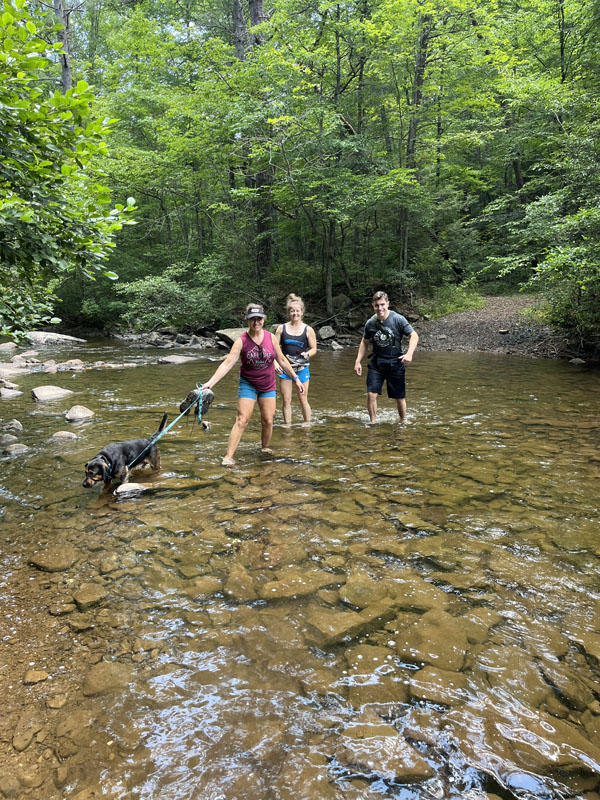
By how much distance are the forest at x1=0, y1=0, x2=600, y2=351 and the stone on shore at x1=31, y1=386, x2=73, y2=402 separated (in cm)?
591

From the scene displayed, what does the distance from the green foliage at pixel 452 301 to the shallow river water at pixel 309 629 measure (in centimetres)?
1836

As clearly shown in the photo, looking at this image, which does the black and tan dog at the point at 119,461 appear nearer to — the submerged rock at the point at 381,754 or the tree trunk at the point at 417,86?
the submerged rock at the point at 381,754

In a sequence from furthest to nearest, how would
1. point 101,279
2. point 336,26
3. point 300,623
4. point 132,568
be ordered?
1. point 101,279
2. point 336,26
3. point 132,568
4. point 300,623

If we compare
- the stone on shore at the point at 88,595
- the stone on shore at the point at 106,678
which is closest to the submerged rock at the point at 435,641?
the stone on shore at the point at 106,678

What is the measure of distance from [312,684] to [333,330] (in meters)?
20.1

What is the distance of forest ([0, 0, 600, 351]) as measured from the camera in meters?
15.3

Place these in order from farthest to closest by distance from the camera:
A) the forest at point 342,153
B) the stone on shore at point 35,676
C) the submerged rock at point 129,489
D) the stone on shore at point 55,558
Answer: the forest at point 342,153 < the submerged rock at point 129,489 < the stone on shore at point 55,558 < the stone on shore at point 35,676

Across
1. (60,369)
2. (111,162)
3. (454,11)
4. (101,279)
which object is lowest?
(60,369)

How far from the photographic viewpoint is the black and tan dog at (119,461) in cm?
473

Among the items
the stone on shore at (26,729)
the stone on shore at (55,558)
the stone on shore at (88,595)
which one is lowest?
the stone on shore at (55,558)

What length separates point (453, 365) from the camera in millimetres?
14438

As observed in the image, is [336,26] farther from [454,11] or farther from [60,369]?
[60,369]

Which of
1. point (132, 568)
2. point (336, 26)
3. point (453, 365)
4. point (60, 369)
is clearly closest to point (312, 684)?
point (132, 568)

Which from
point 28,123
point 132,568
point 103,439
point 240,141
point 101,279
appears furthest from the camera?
point 101,279
